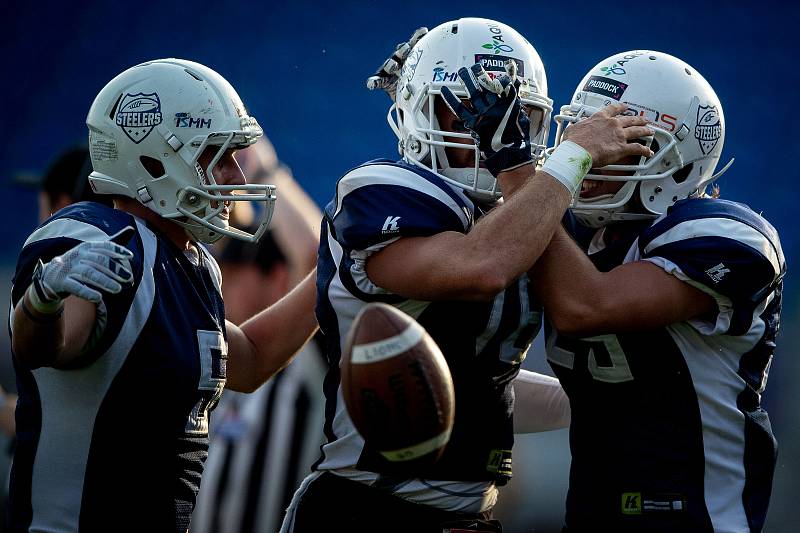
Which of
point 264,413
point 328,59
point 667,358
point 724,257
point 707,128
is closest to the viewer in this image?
point 724,257

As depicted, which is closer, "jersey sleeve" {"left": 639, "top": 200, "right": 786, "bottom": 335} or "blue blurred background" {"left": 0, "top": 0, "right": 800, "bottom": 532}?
"jersey sleeve" {"left": 639, "top": 200, "right": 786, "bottom": 335}

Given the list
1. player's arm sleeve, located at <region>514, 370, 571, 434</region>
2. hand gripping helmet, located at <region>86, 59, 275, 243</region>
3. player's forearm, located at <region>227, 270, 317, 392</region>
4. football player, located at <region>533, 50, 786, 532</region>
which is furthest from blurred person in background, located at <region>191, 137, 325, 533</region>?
football player, located at <region>533, 50, 786, 532</region>

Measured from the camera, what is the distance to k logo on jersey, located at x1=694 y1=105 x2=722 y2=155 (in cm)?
285

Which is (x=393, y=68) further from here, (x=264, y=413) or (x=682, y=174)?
(x=264, y=413)

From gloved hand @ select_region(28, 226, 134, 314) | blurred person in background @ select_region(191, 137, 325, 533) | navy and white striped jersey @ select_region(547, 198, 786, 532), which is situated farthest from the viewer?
blurred person in background @ select_region(191, 137, 325, 533)

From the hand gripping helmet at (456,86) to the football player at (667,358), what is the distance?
0.15 m

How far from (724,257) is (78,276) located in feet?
4.84

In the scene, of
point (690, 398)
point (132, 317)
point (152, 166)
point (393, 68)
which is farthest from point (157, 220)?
point (690, 398)

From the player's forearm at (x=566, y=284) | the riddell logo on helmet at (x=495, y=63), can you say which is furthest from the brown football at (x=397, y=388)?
the riddell logo on helmet at (x=495, y=63)

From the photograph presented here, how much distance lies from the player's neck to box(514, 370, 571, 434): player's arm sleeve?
1.04 meters

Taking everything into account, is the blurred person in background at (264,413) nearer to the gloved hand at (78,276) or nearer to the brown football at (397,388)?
the gloved hand at (78,276)

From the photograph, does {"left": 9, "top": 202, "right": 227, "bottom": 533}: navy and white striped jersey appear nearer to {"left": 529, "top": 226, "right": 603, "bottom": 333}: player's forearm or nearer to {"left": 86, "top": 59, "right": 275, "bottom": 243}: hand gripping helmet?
{"left": 86, "top": 59, "right": 275, "bottom": 243}: hand gripping helmet

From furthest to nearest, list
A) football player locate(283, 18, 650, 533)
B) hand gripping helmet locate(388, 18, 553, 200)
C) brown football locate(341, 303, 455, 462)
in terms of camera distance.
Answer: hand gripping helmet locate(388, 18, 553, 200), football player locate(283, 18, 650, 533), brown football locate(341, 303, 455, 462)

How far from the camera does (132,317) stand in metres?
2.48
